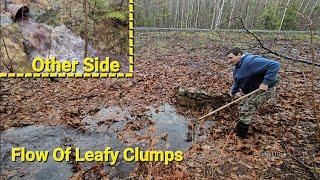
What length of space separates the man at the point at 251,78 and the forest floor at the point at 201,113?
381 mm

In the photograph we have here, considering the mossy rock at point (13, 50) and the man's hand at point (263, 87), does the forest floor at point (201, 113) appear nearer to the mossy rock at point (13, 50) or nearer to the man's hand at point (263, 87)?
the man's hand at point (263, 87)

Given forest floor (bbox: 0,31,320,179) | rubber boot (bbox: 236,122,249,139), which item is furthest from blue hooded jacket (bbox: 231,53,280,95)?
rubber boot (bbox: 236,122,249,139)

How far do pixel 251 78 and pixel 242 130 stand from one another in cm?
104

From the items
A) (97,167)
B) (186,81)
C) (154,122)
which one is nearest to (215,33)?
(186,81)

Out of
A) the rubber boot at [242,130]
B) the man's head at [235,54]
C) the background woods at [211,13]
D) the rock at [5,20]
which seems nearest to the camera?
the man's head at [235,54]

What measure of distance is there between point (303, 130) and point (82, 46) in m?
6.33

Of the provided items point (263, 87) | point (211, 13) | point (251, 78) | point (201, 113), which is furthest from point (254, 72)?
point (211, 13)

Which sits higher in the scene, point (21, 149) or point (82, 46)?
point (82, 46)

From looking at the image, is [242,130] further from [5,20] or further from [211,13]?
[211,13]

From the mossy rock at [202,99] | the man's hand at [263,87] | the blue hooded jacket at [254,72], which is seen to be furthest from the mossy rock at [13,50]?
the man's hand at [263,87]

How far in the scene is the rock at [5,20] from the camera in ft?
21.1

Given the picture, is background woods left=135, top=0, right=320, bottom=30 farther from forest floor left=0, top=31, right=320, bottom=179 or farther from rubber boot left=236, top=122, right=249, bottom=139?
rubber boot left=236, top=122, right=249, bottom=139

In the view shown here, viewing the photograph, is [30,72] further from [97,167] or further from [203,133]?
[203,133]

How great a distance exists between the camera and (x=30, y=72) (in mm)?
7387
